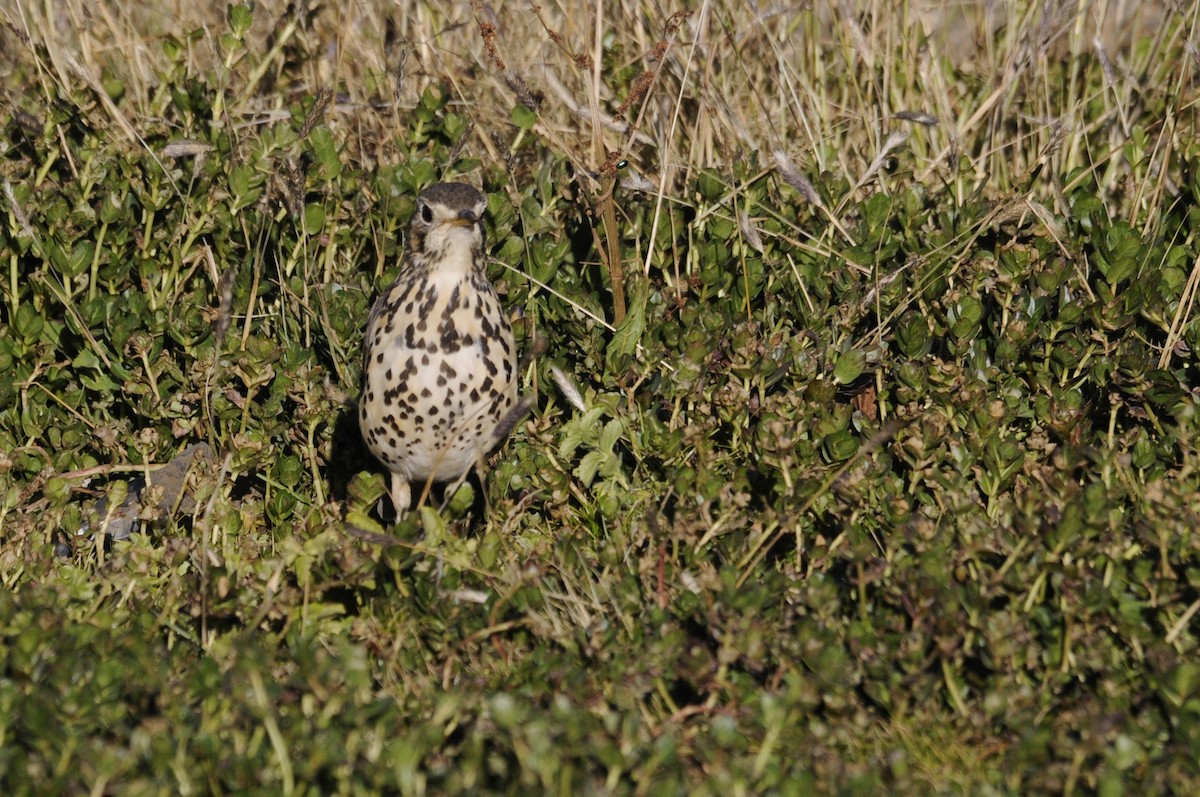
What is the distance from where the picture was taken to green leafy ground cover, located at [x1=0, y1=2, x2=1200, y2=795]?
14.0 feet

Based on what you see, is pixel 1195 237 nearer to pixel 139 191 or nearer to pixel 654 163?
pixel 654 163

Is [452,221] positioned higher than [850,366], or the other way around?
[452,221]

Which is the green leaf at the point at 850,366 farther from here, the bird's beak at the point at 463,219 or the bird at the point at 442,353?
the bird's beak at the point at 463,219

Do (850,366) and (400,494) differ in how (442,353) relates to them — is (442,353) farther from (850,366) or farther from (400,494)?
(850,366)

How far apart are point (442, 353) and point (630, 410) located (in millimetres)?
1105

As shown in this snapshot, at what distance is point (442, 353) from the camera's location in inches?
209

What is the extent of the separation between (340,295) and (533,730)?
2.94m

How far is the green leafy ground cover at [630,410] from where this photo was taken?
4266 mm

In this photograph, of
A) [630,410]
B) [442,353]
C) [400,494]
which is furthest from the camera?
[630,410]

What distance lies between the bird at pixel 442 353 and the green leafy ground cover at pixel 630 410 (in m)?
0.28

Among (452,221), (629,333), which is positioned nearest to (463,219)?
(452,221)

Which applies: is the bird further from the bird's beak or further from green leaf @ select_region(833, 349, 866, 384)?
green leaf @ select_region(833, 349, 866, 384)

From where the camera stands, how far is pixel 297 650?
4.34 metres

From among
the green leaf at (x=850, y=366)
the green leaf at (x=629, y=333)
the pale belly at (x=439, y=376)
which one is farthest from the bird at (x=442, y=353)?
the green leaf at (x=850, y=366)
